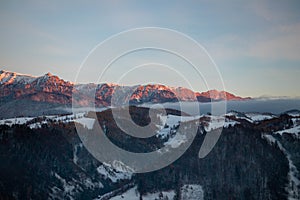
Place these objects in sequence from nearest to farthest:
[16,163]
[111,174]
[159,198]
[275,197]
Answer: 1. [275,197]
2. [159,198]
3. [16,163]
4. [111,174]

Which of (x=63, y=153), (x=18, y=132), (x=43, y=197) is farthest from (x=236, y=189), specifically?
(x=18, y=132)

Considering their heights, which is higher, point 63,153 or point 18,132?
point 18,132

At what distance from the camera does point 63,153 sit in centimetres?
19738

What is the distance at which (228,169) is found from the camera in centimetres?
17650

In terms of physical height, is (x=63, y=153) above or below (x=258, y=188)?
above

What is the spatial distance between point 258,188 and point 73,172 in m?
104

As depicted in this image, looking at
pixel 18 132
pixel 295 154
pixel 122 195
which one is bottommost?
pixel 122 195

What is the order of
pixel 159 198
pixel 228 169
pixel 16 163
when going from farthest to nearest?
pixel 228 169 < pixel 16 163 < pixel 159 198

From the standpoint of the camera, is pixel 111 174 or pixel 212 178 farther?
pixel 111 174

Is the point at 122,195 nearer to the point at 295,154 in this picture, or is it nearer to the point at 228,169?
the point at 228,169

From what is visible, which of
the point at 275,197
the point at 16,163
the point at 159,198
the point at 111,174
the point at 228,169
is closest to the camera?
the point at 275,197

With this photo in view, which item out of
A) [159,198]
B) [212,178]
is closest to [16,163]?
[159,198]

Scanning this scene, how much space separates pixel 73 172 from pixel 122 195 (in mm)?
41028

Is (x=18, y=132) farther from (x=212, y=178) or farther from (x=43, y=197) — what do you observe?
(x=212, y=178)
